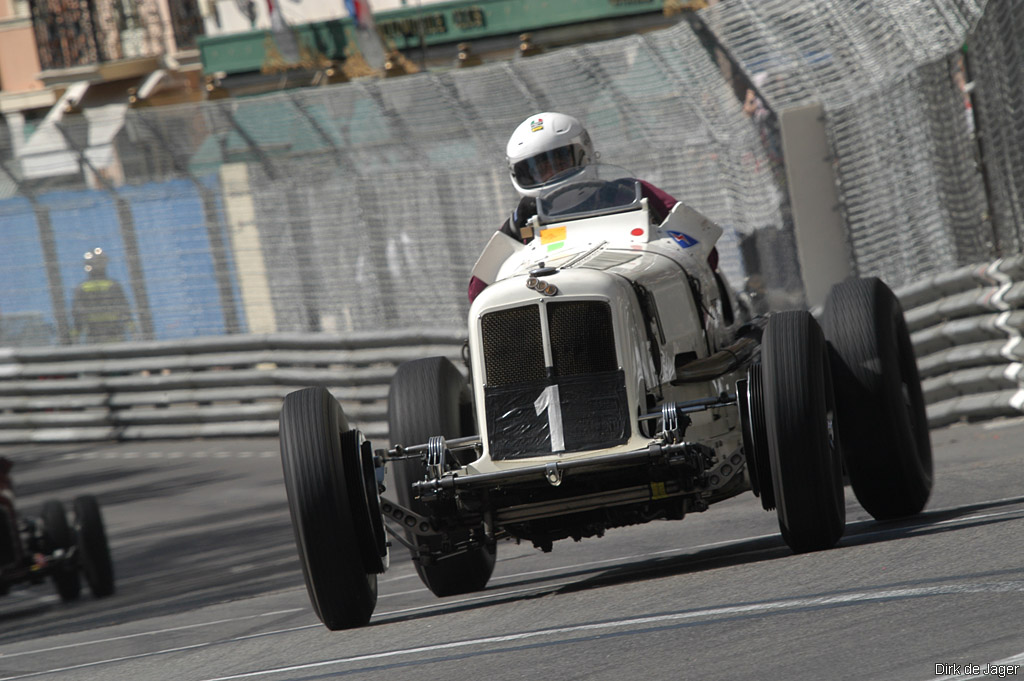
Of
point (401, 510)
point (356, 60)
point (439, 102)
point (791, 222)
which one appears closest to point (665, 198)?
point (401, 510)

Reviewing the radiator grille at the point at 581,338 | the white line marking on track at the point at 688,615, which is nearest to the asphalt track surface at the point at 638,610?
the white line marking on track at the point at 688,615

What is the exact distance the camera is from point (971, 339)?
36.3ft

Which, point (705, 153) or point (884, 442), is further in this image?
point (705, 153)

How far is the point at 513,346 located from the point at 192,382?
490 inches

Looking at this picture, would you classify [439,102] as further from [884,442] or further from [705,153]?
[884,442]

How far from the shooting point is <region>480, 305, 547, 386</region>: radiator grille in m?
6.46

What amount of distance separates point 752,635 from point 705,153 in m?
10.1

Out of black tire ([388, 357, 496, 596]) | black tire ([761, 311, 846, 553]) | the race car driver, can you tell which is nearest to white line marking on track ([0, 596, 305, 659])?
black tire ([388, 357, 496, 596])

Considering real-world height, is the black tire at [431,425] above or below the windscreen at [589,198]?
below

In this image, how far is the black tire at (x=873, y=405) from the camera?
6.88 metres

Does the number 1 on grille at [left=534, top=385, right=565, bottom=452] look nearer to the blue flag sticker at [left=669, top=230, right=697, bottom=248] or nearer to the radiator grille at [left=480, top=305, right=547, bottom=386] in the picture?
the radiator grille at [left=480, top=305, right=547, bottom=386]

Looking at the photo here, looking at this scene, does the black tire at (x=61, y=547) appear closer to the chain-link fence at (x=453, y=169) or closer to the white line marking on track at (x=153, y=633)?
the white line marking on track at (x=153, y=633)

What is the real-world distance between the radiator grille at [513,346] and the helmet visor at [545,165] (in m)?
1.83

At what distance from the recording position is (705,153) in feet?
47.6
